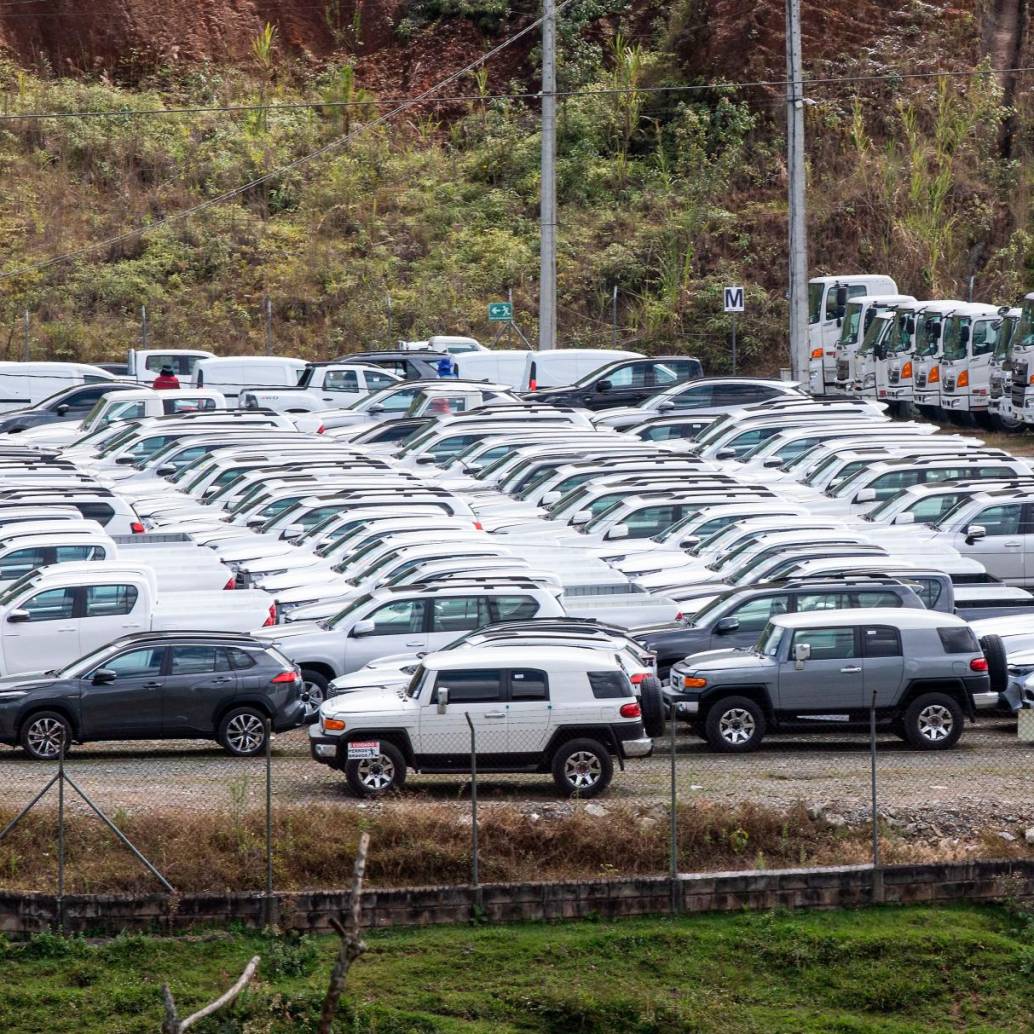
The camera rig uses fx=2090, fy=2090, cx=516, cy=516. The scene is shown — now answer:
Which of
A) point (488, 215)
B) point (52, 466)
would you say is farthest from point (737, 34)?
point (52, 466)

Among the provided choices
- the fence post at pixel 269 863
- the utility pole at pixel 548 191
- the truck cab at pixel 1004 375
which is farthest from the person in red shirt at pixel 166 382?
the fence post at pixel 269 863

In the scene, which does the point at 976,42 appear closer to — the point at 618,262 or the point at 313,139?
the point at 618,262

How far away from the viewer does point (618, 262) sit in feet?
181

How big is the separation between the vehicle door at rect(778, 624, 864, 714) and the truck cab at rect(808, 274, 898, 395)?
2811cm

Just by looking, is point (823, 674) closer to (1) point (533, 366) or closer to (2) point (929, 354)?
(2) point (929, 354)

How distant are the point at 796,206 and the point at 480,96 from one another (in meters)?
20.4

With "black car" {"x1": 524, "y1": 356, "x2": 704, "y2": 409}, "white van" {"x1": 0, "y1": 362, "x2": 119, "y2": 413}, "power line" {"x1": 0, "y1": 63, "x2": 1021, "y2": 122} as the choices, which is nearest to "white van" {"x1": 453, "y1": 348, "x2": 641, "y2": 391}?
"black car" {"x1": 524, "y1": 356, "x2": 704, "y2": 409}

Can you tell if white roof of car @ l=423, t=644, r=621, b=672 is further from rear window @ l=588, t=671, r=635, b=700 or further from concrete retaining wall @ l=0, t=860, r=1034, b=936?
concrete retaining wall @ l=0, t=860, r=1034, b=936

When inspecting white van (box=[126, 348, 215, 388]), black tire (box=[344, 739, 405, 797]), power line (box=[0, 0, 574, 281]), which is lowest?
black tire (box=[344, 739, 405, 797])

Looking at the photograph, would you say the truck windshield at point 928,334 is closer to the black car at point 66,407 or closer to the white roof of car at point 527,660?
the black car at point 66,407

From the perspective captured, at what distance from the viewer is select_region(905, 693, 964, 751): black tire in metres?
21.5

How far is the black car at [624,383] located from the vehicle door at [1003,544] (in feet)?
50.5

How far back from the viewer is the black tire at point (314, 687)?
22.4 metres

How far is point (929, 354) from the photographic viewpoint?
44656 mm
